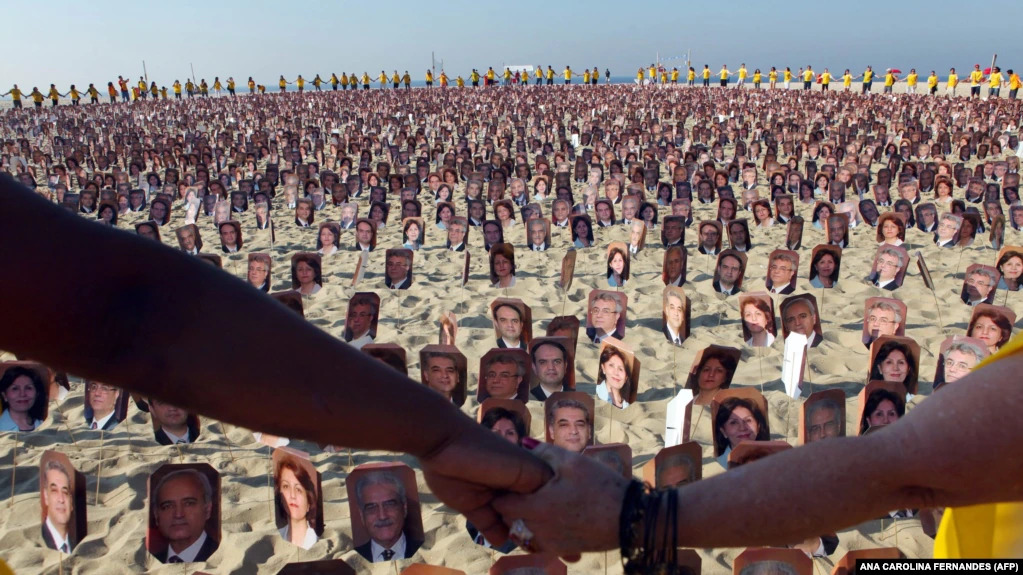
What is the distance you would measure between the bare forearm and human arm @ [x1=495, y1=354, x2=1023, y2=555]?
335 mm

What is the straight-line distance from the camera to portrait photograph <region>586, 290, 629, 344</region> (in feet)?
13.3

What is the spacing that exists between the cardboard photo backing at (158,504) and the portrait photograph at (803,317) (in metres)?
3.04

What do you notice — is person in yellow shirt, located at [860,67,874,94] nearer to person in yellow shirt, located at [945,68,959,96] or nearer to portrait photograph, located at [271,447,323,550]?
person in yellow shirt, located at [945,68,959,96]

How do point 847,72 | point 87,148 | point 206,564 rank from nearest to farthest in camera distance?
point 206,564, point 87,148, point 847,72

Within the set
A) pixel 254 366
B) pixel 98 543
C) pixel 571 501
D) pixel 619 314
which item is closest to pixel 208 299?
pixel 254 366

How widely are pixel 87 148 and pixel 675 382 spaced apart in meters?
13.5

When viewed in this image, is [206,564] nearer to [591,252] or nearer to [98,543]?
[98,543]

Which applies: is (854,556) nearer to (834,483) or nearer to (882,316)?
(834,483)

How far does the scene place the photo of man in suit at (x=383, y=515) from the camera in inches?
91.4

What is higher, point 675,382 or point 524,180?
point 524,180

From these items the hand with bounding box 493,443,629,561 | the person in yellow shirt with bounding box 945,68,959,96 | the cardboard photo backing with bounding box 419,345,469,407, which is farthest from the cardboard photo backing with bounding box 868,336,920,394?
the person in yellow shirt with bounding box 945,68,959,96

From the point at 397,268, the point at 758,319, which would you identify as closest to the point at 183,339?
the point at 758,319

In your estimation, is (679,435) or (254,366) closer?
(254,366)

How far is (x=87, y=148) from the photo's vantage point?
13.5m
